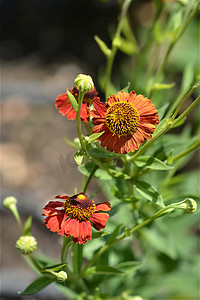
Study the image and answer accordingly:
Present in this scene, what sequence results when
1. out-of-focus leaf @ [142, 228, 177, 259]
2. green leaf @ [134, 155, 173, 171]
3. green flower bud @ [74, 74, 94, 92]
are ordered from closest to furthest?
green flower bud @ [74, 74, 94, 92] < green leaf @ [134, 155, 173, 171] < out-of-focus leaf @ [142, 228, 177, 259]

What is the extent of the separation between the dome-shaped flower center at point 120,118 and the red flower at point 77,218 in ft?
0.46

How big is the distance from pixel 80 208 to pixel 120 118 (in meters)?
0.18

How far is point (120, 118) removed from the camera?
71 centimetres

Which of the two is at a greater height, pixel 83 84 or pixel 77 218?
pixel 83 84

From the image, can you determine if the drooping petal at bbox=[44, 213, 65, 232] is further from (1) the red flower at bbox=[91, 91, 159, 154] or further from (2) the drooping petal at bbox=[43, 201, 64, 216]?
(1) the red flower at bbox=[91, 91, 159, 154]

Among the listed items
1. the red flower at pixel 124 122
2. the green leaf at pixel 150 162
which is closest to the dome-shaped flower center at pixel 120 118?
the red flower at pixel 124 122

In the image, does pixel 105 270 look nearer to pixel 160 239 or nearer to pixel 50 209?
pixel 50 209

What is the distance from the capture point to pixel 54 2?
311 cm

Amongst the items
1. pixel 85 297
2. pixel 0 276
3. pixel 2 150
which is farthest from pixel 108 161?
pixel 2 150

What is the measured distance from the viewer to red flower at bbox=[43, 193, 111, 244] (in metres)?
0.69

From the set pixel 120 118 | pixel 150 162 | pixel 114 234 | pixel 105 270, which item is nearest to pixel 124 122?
pixel 120 118

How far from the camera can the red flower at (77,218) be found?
0.69 metres

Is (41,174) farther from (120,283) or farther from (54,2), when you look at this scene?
(54,2)

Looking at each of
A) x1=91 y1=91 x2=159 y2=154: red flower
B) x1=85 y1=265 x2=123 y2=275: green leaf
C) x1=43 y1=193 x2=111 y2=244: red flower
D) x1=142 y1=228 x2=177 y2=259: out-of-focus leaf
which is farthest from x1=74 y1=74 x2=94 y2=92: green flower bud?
x1=142 y1=228 x2=177 y2=259: out-of-focus leaf
